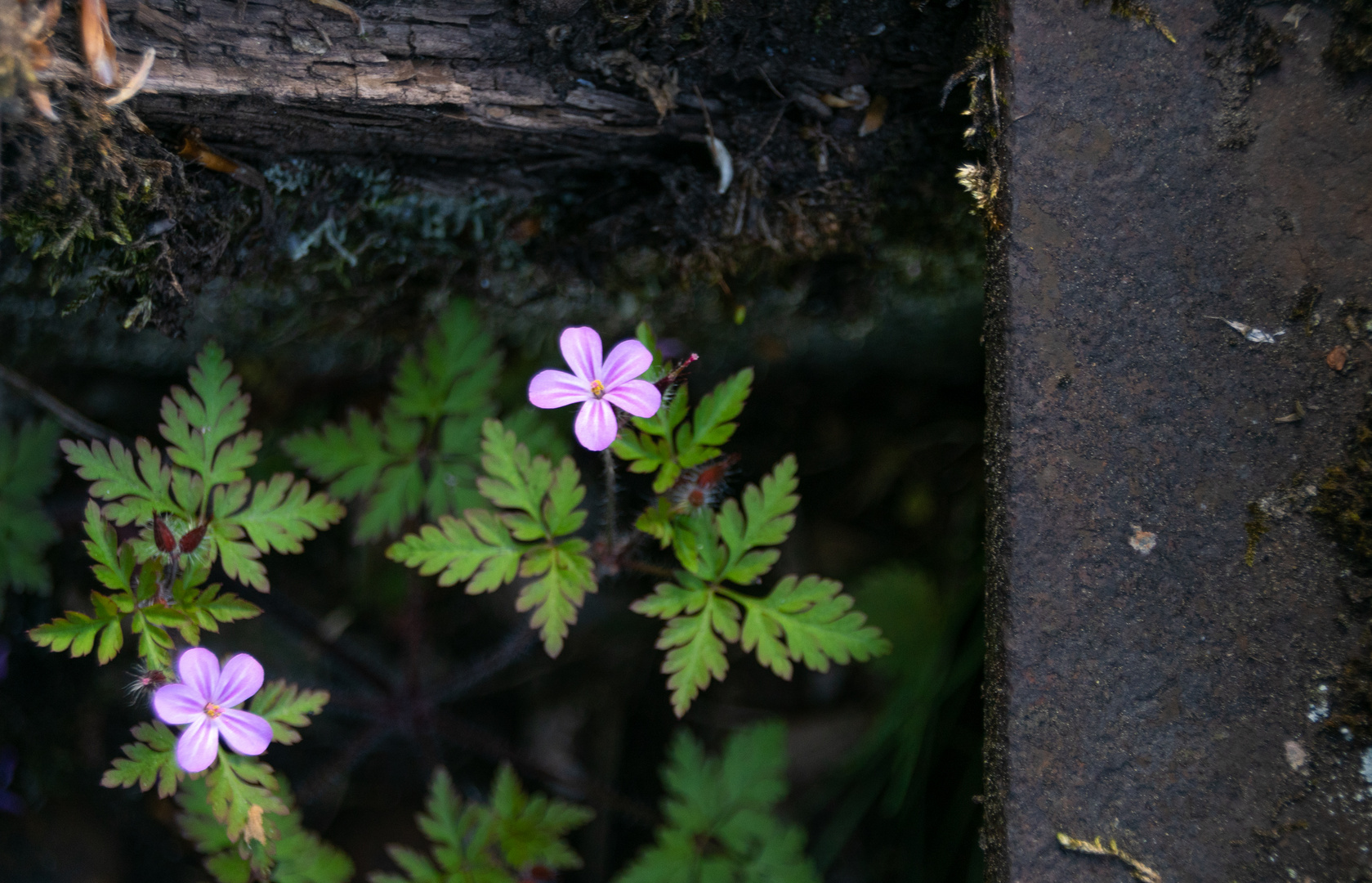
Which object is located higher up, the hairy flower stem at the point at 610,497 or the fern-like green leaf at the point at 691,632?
the hairy flower stem at the point at 610,497

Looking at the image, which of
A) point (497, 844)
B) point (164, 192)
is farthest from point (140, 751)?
point (164, 192)

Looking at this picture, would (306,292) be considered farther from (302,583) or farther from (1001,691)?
(1001,691)

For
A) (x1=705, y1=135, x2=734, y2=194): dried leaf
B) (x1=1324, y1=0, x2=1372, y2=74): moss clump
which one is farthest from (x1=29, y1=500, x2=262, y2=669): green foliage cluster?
(x1=1324, y1=0, x2=1372, y2=74): moss clump

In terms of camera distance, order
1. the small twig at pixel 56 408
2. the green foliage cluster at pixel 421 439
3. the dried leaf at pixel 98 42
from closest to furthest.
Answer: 1. the dried leaf at pixel 98 42
2. the green foliage cluster at pixel 421 439
3. the small twig at pixel 56 408

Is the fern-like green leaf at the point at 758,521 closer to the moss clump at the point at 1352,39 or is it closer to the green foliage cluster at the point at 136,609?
the green foliage cluster at the point at 136,609

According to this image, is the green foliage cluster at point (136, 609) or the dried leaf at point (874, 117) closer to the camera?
the green foliage cluster at point (136, 609)

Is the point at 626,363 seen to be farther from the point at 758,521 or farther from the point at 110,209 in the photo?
the point at 110,209

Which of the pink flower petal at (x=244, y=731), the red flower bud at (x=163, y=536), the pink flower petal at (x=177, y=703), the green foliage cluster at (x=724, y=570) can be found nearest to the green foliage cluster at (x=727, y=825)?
the green foliage cluster at (x=724, y=570)
